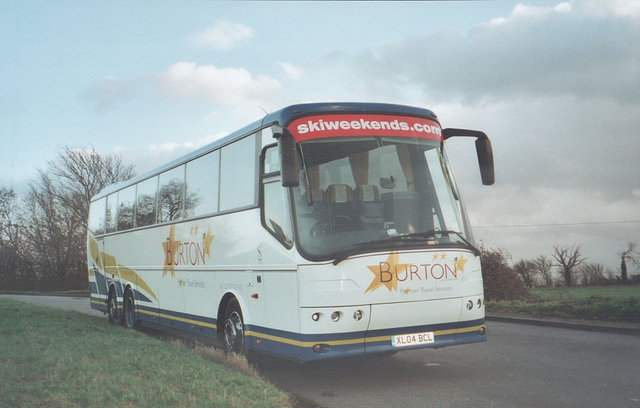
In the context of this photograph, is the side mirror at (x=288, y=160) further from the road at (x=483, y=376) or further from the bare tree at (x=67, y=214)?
the bare tree at (x=67, y=214)

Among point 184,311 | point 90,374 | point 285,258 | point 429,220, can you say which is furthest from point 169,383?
point 184,311

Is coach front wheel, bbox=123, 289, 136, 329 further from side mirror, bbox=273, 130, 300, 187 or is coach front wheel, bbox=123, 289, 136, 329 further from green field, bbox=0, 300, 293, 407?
side mirror, bbox=273, 130, 300, 187

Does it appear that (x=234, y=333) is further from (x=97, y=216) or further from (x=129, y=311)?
(x=97, y=216)

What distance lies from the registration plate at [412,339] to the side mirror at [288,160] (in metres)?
2.30

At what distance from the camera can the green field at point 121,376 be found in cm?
642

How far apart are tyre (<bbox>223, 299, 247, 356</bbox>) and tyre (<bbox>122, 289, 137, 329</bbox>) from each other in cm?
602

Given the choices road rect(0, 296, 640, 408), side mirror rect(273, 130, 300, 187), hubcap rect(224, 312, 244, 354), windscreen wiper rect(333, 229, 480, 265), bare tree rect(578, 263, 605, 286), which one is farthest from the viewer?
bare tree rect(578, 263, 605, 286)

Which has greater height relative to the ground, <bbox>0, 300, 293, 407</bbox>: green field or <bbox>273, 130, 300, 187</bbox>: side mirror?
<bbox>273, 130, 300, 187</bbox>: side mirror

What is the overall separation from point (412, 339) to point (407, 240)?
124 centimetres

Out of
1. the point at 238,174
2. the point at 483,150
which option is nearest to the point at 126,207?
the point at 238,174

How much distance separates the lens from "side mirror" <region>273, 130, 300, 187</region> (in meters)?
7.66

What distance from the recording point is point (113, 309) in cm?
1750

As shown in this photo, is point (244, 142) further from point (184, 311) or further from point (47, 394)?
point (47, 394)

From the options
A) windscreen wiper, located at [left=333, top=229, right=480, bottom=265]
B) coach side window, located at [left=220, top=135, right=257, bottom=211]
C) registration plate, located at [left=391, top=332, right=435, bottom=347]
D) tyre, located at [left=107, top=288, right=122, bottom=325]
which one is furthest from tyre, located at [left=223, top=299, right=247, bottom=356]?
tyre, located at [left=107, top=288, right=122, bottom=325]
